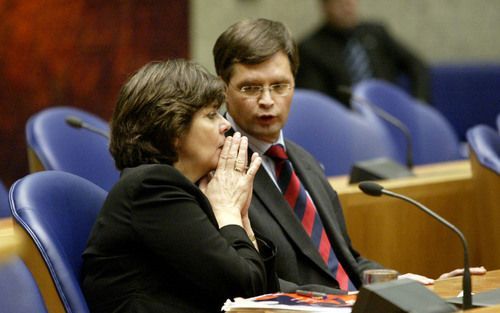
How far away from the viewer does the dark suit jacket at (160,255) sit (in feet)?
7.19

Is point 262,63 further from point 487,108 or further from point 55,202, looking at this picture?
point 487,108

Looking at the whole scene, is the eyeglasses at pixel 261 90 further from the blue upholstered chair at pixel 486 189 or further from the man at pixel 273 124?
the blue upholstered chair at pixel 486 189

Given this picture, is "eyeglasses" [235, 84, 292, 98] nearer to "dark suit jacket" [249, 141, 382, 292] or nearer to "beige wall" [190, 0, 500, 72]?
"dark suit jacket" [249, 141, 382, 292]

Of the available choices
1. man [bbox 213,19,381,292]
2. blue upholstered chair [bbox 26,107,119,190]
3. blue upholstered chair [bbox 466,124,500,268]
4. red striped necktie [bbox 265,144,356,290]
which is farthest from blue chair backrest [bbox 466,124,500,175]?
blue upholstered chair [bbox 26,107,119,190]

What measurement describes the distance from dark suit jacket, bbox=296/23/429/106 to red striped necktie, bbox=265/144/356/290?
3.58 metres

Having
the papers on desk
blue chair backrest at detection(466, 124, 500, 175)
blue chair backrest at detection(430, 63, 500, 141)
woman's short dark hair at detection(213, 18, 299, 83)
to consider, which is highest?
woman's short dark hair at detection(213, 18, 299, 83)

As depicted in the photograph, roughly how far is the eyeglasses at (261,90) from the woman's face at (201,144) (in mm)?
423

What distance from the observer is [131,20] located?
6.05 m

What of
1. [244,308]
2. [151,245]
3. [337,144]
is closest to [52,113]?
[337,144]

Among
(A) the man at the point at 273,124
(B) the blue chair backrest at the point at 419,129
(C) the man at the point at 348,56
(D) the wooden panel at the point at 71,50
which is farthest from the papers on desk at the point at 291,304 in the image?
(C) the man at the point at 348,56

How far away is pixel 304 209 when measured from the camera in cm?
285

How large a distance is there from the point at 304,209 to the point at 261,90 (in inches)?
14.3

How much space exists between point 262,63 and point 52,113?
144 cm

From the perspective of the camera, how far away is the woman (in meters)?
2.20
